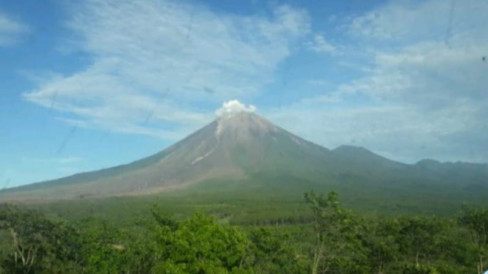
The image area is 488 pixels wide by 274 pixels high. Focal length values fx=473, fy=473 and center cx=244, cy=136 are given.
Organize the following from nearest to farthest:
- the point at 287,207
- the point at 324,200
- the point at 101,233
→ the point at 324,200 → the point at 101,233 → the point at 287,207

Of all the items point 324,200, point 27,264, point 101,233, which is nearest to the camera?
point 324,200

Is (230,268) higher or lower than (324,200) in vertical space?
lower

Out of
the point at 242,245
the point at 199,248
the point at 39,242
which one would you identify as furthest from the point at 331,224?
the point at 39,242

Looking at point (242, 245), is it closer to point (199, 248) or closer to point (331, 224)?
point (199, 248)

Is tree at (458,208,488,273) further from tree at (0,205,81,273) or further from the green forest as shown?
tree at (0,205,81,273)

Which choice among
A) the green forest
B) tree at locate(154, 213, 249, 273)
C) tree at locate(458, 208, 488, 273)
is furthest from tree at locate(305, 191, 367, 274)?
tree at locate(458, 208, 488, 273)

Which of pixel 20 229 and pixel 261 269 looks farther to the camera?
pixel 20 229

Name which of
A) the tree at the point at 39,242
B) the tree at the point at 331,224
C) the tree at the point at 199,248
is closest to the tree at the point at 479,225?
the tree at the point at 331,224

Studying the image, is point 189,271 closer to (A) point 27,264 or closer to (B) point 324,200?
(B) point 324,200

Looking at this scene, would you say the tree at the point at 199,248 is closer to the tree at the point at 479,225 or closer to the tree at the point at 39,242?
the tree at the point at 39,242

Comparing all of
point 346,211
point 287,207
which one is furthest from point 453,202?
point 346,211
